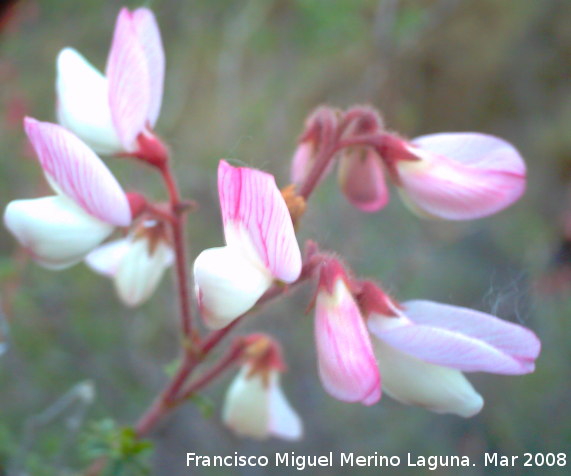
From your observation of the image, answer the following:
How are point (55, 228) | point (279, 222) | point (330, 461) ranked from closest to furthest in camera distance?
point (279, 222), point (55, 228), point (330, 461)

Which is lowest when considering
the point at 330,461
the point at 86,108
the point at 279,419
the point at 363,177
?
the point at 330,461

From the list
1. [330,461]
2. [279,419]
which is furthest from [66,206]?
A: [330,461]

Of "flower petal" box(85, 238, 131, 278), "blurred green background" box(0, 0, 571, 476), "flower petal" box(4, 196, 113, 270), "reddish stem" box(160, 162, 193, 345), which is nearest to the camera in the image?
"flower petal" box(4, 196, 113, 270)

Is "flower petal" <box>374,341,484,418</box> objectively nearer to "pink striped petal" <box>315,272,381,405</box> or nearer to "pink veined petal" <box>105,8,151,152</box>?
"pink striped petal" <box>315,272,381,405</box>

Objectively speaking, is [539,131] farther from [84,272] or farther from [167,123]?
[84,272]

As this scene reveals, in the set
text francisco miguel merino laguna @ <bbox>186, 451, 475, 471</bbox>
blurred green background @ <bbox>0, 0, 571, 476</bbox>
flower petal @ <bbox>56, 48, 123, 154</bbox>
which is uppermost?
flower petal @ <bbox>56, 48, 123, 154</bbox>

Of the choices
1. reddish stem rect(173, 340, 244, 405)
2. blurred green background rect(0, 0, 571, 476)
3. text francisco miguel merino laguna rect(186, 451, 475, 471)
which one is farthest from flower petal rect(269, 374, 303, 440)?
text francisco miguel merino laguna rect(186, 451, 475, 471)

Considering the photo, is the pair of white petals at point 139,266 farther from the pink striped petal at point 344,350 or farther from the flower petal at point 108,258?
the pink striped petal at point 344,350

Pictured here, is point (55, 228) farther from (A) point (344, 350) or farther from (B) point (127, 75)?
(A) point (344, 350)
